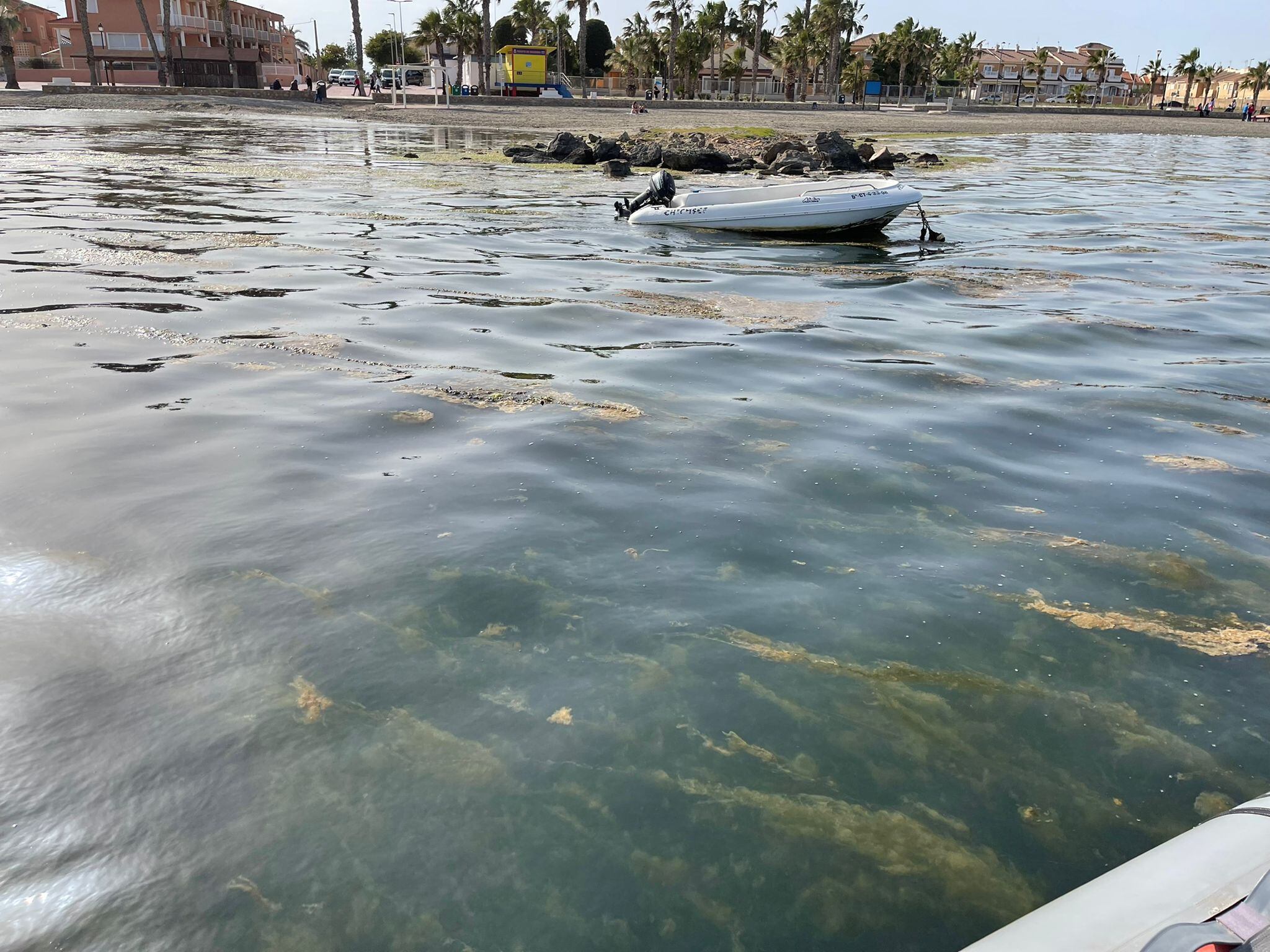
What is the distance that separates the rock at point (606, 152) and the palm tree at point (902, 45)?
203 feet

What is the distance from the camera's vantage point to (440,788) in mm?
3279

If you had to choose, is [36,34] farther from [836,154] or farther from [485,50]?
[836,154]

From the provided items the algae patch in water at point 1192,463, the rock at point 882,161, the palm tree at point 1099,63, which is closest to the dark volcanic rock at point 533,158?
the rock at point 882,161

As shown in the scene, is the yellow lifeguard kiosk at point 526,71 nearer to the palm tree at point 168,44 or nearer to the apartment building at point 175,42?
the apartment building at point 175,42

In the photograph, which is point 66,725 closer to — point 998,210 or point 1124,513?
point 1124,513

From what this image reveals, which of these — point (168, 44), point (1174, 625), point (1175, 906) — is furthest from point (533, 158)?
point (168, 44)

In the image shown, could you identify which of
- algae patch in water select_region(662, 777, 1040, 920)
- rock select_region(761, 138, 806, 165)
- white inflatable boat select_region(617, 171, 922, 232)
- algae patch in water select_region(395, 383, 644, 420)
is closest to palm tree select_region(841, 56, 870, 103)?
rock select_region(761, 138, 806, 165)

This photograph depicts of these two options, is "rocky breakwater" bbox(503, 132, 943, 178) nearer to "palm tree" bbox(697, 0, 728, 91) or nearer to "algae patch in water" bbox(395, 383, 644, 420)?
"algae patch in water" bbox(395, 383, 644, 420)

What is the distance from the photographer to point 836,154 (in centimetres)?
2822

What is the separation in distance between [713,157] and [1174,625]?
25269 mm

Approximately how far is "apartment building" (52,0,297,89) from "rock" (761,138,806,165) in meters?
50.2

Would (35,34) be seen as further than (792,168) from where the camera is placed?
Yes

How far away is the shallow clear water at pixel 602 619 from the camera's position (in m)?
2.94

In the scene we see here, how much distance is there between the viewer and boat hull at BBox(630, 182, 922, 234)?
15258 mm
